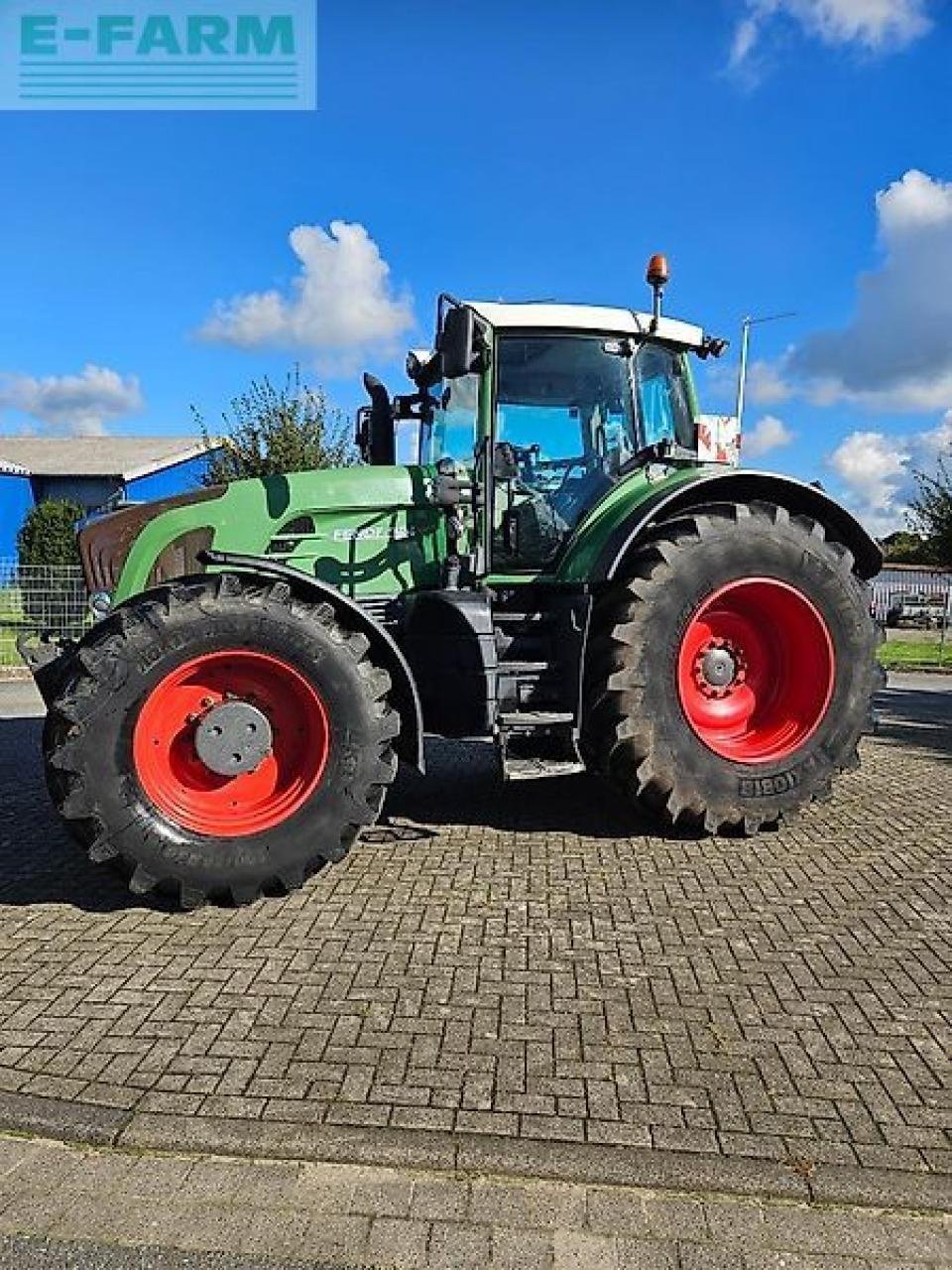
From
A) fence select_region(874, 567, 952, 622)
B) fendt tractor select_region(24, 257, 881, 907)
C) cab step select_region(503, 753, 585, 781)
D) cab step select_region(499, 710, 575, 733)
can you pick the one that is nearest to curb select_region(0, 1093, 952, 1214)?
fendt tractor select_region(24, 257, 881, 907)

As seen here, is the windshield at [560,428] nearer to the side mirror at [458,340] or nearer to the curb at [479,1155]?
the side mirror at [458,340]

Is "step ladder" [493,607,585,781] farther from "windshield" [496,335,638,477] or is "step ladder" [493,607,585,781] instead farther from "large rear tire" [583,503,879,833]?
"windshield" [496,335,638,477]

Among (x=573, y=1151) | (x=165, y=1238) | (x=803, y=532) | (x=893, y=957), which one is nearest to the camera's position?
(x=165, y=1238)

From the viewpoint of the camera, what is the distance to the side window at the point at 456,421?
523 centimetres

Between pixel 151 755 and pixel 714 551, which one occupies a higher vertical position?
pixel 714 551

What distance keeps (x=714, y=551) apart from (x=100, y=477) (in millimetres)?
31366

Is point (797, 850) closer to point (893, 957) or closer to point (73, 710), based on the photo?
point (893, 957)

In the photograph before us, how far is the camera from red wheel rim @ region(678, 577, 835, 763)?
5.07 meters

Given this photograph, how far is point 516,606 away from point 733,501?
132 cm

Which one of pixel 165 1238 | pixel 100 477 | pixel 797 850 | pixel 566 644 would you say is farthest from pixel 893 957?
pixel 100 477

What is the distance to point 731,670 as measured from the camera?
205 inches

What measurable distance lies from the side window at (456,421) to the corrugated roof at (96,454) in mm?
27986

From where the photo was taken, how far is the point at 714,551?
4.89 m

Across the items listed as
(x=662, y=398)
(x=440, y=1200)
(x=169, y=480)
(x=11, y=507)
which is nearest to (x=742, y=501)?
(x=662, y=398)
